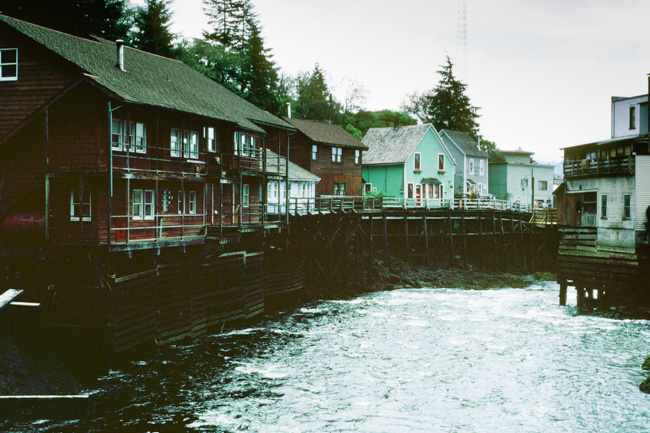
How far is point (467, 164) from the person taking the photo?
219 feet

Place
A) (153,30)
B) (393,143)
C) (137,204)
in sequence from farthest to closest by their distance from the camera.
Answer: (393,143), (153,30), (137,204)

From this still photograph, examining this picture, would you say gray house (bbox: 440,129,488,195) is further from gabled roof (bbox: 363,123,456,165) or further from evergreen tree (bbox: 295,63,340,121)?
evergreen tree (bbox: 295,63,340,121)

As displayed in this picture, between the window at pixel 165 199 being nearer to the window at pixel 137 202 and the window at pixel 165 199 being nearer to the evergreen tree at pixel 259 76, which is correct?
the window at pixel 137 202

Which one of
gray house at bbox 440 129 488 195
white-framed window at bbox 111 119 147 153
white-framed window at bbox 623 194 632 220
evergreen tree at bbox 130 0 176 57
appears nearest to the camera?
white-framed window at bbox 111 119 147 153

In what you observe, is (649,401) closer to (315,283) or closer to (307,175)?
(315,283)

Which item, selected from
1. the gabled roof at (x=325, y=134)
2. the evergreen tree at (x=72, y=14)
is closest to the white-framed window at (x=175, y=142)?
the evergreen tree at (x=72, y=14)

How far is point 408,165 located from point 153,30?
2543 centimetres

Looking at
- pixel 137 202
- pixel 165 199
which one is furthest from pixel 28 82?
pixel 165 199

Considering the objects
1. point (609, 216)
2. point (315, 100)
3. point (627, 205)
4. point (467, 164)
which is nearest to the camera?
point (627, 205)

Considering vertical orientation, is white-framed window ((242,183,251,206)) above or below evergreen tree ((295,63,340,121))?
below

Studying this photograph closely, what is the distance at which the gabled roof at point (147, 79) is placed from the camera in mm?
21188

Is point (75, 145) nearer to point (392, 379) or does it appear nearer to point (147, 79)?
point (147, 79)

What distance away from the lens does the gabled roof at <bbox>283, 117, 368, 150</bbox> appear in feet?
158

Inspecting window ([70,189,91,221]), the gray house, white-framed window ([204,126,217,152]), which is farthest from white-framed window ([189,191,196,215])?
the gray house
